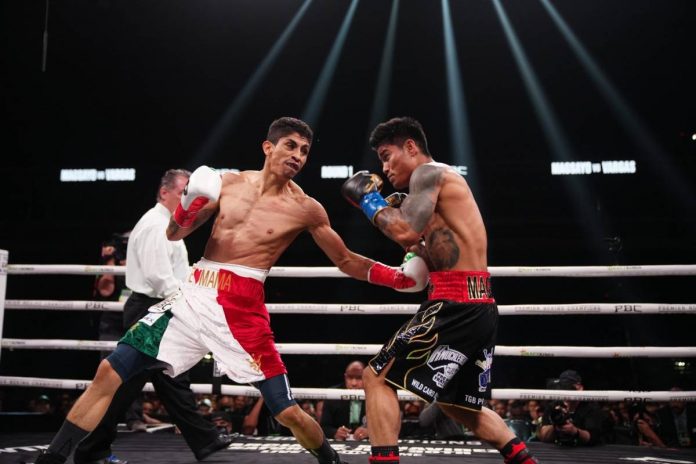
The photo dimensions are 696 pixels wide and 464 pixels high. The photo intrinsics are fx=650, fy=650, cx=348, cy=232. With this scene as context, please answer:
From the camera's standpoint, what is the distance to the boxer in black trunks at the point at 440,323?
85.4 inches

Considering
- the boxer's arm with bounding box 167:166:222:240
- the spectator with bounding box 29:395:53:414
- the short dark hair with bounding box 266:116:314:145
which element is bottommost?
the spectator with bounding box 29:395:53:414

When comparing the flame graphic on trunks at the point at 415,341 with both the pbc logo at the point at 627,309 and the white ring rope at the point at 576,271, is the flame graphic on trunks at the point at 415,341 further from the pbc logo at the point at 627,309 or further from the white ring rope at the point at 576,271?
the pbc logo at the point at 627,309

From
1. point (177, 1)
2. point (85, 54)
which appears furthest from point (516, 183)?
point (85, 54)

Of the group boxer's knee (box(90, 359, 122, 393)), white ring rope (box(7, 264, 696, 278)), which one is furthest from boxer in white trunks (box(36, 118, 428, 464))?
white ring rope (box(7, 264, 696, 278))

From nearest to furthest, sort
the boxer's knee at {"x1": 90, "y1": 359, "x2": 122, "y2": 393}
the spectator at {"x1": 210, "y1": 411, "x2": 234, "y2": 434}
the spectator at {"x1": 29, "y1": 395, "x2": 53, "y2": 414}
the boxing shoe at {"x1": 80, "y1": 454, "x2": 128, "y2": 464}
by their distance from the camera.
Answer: the boxer's knee at {"x1": 90, "y1": 359, "x2": 122, "y2": 393}, the boxing shoe at {"x1": 80, "y1": 454, "x2": 128, "y2": 464}, the spectator at {"x1": 210, "y1": 411, "x2": 234, "y2": 434}, the spectator at {"x1": 29, "y1": 395, "x2": 53, "y2": 414}

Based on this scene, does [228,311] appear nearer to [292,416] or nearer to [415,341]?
[292,416]

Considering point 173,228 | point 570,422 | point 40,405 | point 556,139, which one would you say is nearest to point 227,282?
point 173,228

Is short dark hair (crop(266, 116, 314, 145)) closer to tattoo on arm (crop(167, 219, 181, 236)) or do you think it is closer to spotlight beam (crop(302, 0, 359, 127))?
tattoo on arm (crop(167, 219, 181, 236))

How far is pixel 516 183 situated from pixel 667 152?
95.0 inches

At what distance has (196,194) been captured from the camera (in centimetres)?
236

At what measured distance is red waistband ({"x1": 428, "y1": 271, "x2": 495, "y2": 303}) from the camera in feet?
7.38

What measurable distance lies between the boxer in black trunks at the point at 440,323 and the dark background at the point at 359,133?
733 cm

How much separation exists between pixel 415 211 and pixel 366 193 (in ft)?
0.82

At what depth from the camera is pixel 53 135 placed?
37.2 ft
